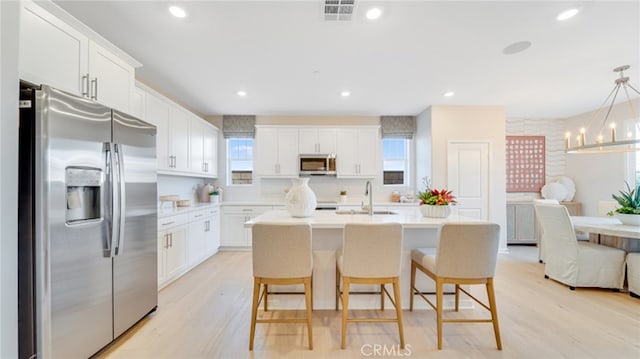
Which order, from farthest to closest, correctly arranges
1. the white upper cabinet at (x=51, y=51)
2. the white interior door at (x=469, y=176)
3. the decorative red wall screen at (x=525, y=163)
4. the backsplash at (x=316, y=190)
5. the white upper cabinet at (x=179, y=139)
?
the decorative red wall screen at (x=525, y=163), the backsplash at (x=316, y=190), the white interior door at (x=469, y=176), the white upper cabinet at (x=179, y=139), the white upper cabinet at (x=51, y=51)

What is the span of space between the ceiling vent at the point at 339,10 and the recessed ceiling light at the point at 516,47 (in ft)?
5.77

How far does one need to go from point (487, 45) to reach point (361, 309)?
2.90 m

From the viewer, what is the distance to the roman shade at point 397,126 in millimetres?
5418

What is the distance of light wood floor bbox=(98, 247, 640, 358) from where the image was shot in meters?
1.99

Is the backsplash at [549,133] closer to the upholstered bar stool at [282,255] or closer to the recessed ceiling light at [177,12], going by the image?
the upholstered bar stool at [282,255]

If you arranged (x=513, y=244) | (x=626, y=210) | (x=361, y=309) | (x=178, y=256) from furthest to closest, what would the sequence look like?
(x=513, y=244)
(x=178, y=256)
(x=626, y=210)
(x=361, y=309)

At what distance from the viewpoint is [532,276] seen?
3621 mm

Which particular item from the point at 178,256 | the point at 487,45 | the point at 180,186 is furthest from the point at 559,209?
the point at 180,186

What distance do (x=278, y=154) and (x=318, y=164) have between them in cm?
80

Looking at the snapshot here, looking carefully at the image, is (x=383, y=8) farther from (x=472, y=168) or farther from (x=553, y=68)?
(x=472, y=168)

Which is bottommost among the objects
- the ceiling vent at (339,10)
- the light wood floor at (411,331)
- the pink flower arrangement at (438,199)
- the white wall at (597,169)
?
the light wood floor at (411,331)

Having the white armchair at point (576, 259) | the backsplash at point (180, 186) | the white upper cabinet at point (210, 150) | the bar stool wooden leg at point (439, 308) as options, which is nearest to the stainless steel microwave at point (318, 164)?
the white upper cabinet at point (210, 150)

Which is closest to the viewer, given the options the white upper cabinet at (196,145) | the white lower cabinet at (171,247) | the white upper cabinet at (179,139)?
the white lower cabinet at (171,247)

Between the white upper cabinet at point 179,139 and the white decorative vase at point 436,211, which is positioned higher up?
the white upper cabinet at point 179,139
